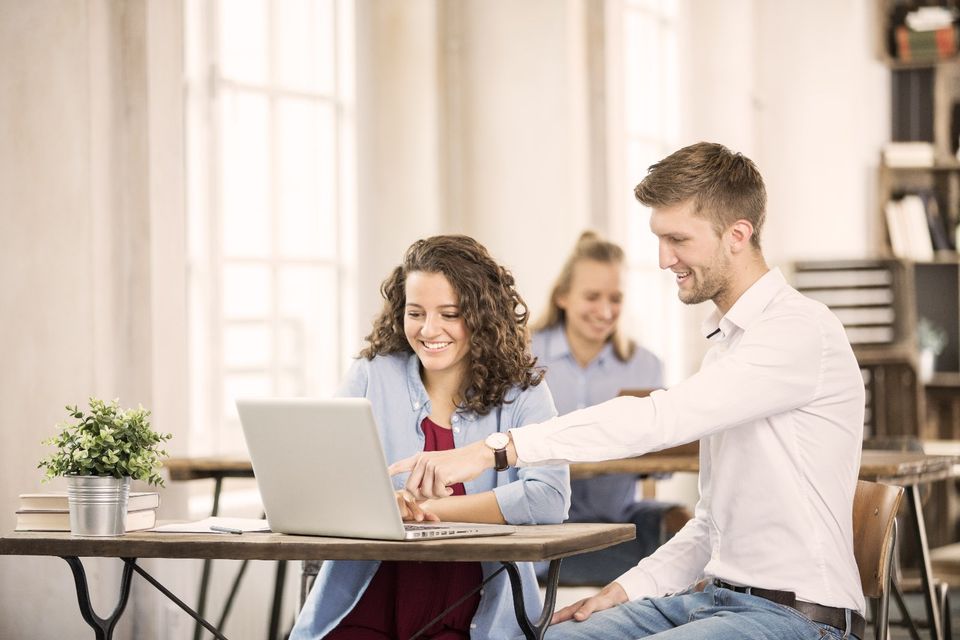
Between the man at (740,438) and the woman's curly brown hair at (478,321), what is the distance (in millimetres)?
414

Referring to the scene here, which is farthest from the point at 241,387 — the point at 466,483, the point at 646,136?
the point at 646,136

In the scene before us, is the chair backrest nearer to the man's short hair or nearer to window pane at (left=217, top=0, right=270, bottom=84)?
the man's short hair

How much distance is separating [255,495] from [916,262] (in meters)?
4.81

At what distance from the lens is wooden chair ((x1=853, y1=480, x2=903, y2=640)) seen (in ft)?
7.75

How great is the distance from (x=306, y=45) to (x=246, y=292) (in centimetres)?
99

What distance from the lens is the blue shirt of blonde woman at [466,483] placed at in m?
2.34

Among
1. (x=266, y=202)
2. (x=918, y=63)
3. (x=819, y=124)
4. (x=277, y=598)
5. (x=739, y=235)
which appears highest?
(x=918, y=63)

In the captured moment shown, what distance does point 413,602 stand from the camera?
236 centimetres

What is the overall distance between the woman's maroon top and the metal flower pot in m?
0.45

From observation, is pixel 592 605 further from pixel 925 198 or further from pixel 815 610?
pixel 925 198

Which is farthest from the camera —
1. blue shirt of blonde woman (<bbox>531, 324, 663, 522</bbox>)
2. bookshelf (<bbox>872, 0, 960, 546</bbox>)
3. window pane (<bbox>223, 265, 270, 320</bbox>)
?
bookshelf (<bbox>872, 0, 960, 546</bbox>)

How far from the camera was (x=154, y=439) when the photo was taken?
236cm

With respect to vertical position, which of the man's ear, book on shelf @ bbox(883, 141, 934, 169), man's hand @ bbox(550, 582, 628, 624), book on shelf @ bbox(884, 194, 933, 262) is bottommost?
man's hand @ bbox(550, 582, 628, 624)

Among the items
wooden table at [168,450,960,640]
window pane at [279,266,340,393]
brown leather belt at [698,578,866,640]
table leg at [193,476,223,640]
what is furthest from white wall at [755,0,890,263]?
brown leather belt at [698,578,866,640]
